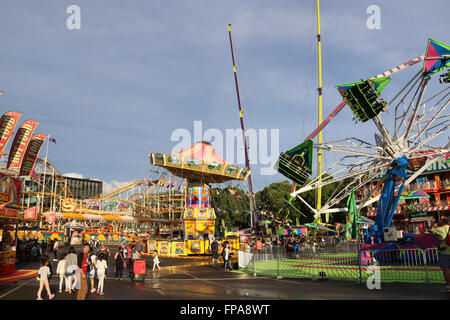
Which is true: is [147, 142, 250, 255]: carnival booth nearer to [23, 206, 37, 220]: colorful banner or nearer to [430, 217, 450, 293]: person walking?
[23, 206, 37, 220]: colorful banner

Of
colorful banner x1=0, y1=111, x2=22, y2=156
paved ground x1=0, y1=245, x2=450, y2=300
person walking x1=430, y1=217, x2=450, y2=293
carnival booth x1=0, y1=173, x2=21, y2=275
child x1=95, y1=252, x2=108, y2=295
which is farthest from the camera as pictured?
colorful banner x1=0, y1=111, x2=22, y2=156

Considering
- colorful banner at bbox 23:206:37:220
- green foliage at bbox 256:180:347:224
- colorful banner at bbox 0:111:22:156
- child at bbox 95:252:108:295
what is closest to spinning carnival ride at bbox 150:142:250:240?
colorful banner at bbox 23:206:37:220

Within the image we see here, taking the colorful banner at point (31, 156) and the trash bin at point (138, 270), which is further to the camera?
the colorful banner at point (31, 156)

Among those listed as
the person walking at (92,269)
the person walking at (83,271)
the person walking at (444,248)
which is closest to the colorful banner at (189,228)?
the person walking at (92,269)

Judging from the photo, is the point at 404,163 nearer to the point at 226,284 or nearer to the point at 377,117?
the point at 377,117

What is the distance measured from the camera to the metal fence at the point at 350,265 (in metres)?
11.8

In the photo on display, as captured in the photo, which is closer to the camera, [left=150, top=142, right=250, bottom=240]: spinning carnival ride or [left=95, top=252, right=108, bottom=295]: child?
[left=95, top=252, right=108, bottom=295]: child

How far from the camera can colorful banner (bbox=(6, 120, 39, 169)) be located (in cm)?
1933

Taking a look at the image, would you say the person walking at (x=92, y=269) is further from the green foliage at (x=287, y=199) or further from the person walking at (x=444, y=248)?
the green foliage at (x=287, y=199)

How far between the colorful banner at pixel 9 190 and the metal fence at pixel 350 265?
11.7m

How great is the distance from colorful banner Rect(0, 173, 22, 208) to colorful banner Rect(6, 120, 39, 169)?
1.39 metres

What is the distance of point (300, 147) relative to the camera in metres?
22.9

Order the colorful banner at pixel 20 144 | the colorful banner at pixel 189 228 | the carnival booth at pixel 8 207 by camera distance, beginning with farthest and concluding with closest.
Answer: the colorful banner at pixel 189 228, the colorful banner at pixel 20 144, the carnival booth at pixel 8 207

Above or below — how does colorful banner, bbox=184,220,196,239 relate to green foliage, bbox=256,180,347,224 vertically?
below
